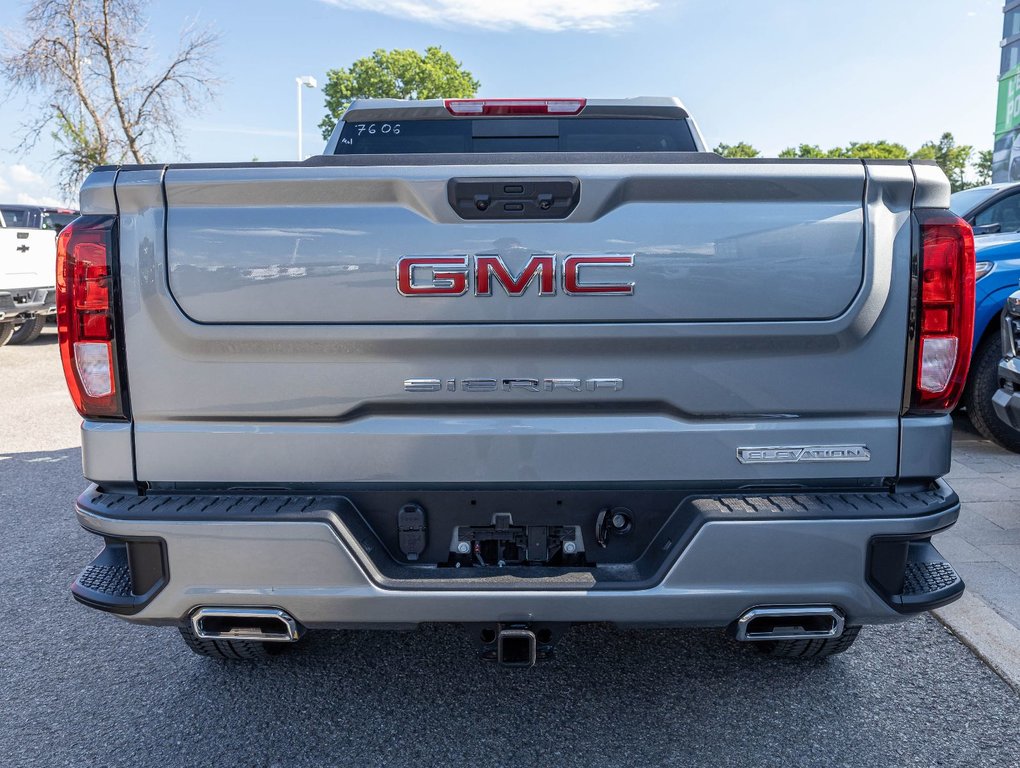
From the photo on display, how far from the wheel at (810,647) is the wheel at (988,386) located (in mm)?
3956

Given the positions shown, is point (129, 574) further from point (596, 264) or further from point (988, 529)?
point (988, 529)

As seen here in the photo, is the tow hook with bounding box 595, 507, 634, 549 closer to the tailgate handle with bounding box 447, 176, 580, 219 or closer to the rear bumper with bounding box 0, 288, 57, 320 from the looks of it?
the tailgate handle with bounding box 447, 176, 580, 219

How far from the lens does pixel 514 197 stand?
2.18 metres

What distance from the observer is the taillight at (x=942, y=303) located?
2.17 metres

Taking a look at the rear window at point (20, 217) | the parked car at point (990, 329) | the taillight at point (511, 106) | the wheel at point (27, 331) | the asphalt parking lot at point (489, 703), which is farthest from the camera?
the rear window at point (20, 217)

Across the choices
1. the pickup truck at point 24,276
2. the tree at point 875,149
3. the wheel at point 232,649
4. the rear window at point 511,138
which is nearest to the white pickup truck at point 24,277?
the pickup truck at point 24,276

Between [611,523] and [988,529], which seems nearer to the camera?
[611,523]

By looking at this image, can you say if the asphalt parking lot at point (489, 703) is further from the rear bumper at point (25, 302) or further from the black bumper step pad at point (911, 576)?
the rear bumper at point (25, 302)

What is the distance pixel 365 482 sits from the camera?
7.41 feet

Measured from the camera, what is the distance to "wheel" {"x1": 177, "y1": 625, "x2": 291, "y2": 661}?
2.93 m

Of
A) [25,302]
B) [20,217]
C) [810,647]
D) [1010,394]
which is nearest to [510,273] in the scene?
[810,647]

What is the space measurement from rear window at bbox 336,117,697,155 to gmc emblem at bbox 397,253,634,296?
1.68m

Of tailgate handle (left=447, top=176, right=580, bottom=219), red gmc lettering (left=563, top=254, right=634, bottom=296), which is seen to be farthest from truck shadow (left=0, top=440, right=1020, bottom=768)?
tailgate handle (left=447, top=176, right=580, bottom=219)

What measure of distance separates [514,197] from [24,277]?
12116 mm
